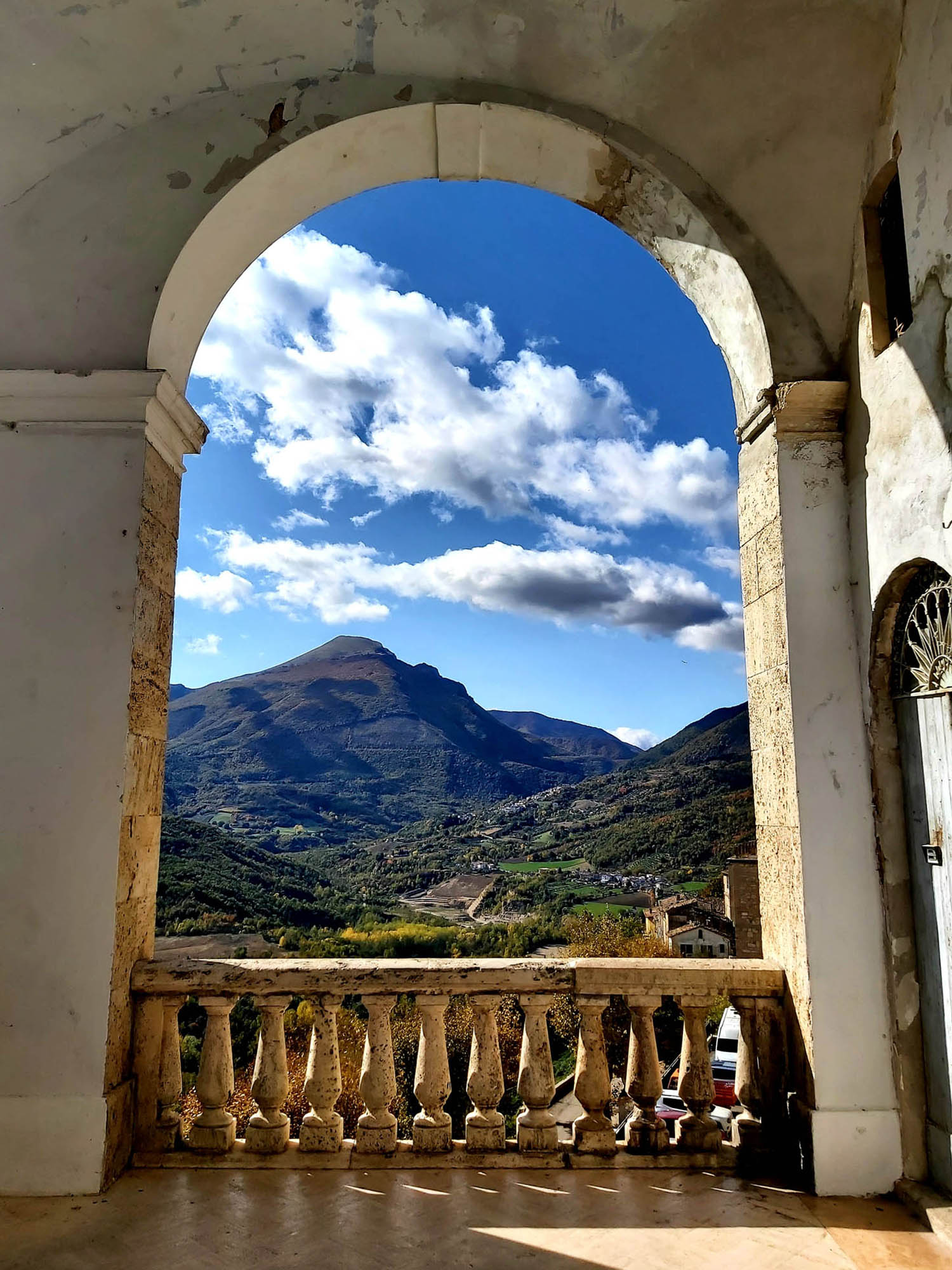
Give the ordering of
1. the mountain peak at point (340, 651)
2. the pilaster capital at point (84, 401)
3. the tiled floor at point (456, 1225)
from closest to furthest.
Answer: the tiled floor at point (456, 1225), the pilaster capital at point (84, 401), the mountain peak at point (340, 651)

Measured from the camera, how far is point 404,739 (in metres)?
12.5

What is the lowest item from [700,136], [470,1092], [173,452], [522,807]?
[470,1092]

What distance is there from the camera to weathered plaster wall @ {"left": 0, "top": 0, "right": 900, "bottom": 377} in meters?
3.15

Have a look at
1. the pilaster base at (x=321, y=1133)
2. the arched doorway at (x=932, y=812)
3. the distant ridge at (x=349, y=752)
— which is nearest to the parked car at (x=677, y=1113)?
the arched doorway at (x=932, y=812)

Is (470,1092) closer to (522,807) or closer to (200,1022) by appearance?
(200,1022)

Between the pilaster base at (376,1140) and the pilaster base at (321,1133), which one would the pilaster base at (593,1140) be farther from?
the pilaster base at (321,1133)

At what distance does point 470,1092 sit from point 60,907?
5.52 ft

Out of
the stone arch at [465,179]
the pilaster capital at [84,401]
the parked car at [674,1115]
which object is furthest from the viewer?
the stone arch at [465,179]

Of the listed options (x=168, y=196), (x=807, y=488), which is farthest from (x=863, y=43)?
(x=168, y=196)

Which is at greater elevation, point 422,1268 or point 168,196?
point 168,196

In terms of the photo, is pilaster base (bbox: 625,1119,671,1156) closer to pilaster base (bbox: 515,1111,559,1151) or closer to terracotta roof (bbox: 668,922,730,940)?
pilaster base (bbox: 515,1111,559,1151)

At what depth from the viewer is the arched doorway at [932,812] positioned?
2.56 meters

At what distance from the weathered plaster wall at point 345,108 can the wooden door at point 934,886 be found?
1557mm

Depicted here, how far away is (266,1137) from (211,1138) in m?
0.21
